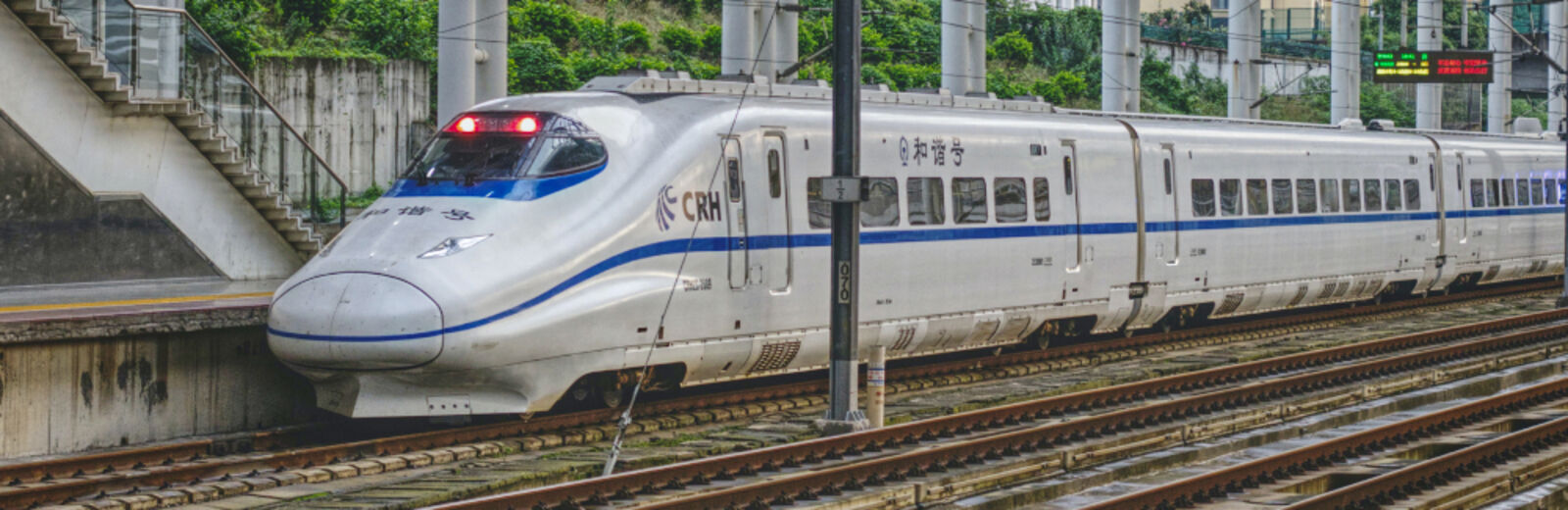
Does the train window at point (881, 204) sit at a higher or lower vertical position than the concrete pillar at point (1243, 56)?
lower

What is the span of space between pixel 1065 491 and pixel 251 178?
485 inches

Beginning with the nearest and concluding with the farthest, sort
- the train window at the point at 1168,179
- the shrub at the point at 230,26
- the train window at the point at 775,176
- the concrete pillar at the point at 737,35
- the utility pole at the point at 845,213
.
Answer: the utility pole at the point at 845,213 → the train window at the point at 775,176 → the train window at the point at 1168,179 → the concrete pillar at the point at 737,35 → the shrub at the point at 230,26

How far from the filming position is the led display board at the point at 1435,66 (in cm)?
4197

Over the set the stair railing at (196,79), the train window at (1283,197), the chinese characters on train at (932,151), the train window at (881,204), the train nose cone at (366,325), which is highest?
the stair railing at (196,79)

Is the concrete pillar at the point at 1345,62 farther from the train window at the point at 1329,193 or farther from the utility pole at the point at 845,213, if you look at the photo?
the utility pole at the point at 845,213

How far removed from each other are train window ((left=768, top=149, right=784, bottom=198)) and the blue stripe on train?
42 cm

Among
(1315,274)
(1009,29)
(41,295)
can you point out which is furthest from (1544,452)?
(1009,29)

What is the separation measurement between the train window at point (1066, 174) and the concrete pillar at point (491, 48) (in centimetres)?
718

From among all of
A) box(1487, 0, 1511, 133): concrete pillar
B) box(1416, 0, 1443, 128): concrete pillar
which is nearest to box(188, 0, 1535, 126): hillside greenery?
box(1416, 0, 1443, 128): concrete pillar

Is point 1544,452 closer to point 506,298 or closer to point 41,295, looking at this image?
point 506,298

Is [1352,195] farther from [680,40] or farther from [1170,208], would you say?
[680,40]

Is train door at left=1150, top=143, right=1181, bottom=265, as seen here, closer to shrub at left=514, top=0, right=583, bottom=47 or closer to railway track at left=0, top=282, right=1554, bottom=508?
railway track at left=0, top=282, right=1554, bottom=508

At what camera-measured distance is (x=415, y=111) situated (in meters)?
30.4

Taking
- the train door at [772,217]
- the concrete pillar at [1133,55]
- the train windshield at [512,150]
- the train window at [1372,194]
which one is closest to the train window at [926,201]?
the train door at [772,217]
